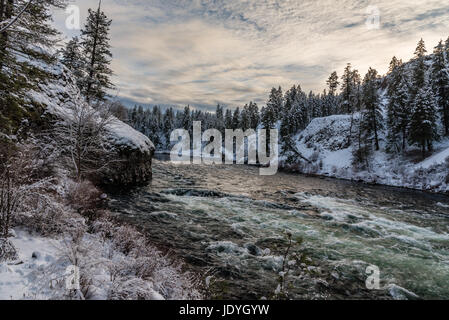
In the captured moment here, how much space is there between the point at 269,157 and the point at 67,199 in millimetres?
52347

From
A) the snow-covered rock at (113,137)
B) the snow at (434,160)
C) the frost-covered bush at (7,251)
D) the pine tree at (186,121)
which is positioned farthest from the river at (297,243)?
the pine tree at (186,121)

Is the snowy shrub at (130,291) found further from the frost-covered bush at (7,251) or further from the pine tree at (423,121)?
the pine tree at (423,121)

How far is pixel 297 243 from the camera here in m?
7.66

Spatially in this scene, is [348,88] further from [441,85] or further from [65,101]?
[65,101]

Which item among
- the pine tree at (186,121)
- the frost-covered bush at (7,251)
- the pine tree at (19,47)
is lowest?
the frost-covered bush at (7,251)

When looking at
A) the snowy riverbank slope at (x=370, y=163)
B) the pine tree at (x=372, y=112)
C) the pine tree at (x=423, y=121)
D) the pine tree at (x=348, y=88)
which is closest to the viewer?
the snowy riverbank slope at (x=370, y=163)

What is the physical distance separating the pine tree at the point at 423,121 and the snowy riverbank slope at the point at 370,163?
2789 millimetres

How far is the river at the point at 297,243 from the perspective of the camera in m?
6.43

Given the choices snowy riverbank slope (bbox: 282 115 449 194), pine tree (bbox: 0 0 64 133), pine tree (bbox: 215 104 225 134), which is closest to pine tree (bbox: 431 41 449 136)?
snowy riverbank slope (bbox: 282 115 449 194)

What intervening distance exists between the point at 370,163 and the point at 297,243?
4106 centimetres

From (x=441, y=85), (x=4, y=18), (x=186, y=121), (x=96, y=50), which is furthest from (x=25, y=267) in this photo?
(x=186, y=121)

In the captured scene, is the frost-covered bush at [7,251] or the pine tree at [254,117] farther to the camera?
the pine tree at [254,117]
